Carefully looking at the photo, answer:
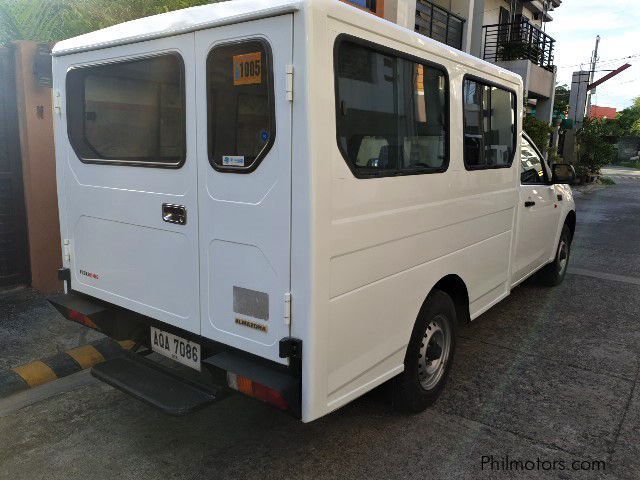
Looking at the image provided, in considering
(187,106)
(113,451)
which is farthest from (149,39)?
(113,451)

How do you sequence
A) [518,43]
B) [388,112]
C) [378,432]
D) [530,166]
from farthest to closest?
1. [518,43]
2. [530,166]
3. [378,432]
4. [388,112]

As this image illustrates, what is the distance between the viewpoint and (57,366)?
12.8ft

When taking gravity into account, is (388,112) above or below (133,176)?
above

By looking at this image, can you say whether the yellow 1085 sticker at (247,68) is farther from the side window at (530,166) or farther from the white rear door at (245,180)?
the side window at (530,166)

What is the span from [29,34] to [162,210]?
13.9 ft

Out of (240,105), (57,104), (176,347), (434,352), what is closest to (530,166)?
(434,352)

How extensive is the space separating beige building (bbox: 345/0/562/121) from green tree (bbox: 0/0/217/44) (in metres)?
6.42

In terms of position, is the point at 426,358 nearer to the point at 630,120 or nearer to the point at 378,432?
the point at 378,432

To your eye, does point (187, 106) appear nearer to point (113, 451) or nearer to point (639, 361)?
point (113, 451)

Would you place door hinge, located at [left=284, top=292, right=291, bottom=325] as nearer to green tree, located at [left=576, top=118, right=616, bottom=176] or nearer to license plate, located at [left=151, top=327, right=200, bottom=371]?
license plate, located at [left=151, top=327, right=200, bottom=371]

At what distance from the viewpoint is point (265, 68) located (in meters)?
2.34

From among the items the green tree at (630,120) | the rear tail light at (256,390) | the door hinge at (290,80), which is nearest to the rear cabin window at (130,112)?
the door hinge at (290,80)

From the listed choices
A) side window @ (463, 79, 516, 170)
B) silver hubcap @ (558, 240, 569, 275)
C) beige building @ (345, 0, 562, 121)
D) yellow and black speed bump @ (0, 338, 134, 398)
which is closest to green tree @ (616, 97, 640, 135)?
beige building @ (345, 0, 562, 121)

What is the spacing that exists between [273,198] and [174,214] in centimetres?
70
